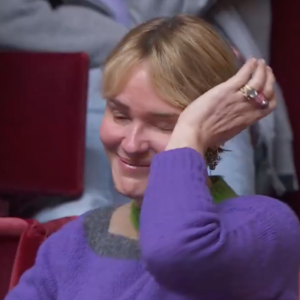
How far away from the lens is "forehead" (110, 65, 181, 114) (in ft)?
2.66

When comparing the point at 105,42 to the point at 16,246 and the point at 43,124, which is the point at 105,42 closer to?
the point at 43,124

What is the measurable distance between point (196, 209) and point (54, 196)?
822 mm

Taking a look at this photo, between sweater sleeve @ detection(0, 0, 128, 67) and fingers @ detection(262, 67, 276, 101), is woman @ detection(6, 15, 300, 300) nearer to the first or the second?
fingers @ detection(262, 67, 276, 101)

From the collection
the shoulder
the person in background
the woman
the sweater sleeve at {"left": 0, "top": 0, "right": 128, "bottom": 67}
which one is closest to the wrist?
the woman

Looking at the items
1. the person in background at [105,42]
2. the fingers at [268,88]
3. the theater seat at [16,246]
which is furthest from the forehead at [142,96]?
the person in background at [105,42]

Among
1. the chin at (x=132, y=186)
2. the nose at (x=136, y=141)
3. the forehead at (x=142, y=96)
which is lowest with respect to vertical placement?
the chin at (x=132, y=186)

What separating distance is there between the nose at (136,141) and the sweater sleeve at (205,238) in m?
0.06

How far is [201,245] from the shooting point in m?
0.71

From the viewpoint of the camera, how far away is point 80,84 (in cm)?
149

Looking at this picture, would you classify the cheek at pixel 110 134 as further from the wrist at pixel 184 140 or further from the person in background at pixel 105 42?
the person in background at pixel 105 42

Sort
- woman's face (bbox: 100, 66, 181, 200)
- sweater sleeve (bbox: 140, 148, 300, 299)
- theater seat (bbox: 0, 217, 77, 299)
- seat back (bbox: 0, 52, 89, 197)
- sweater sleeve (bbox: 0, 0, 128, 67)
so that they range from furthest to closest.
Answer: sweater sleeve (bbox: 0, 0, 128, 67) < seat back (bbox: 0, 52, 89, 197) < theater seat (bbox: 0, 217, 77, 299) < woman's face (bbox: 100, 66, 181, 200) < sweater sleeve (bbox: 140, 148, 300, 299)

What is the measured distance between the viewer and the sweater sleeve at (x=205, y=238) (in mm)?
713

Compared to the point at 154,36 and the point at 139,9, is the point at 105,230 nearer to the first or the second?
the point at 154,36

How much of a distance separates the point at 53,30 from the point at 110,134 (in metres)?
0.86
